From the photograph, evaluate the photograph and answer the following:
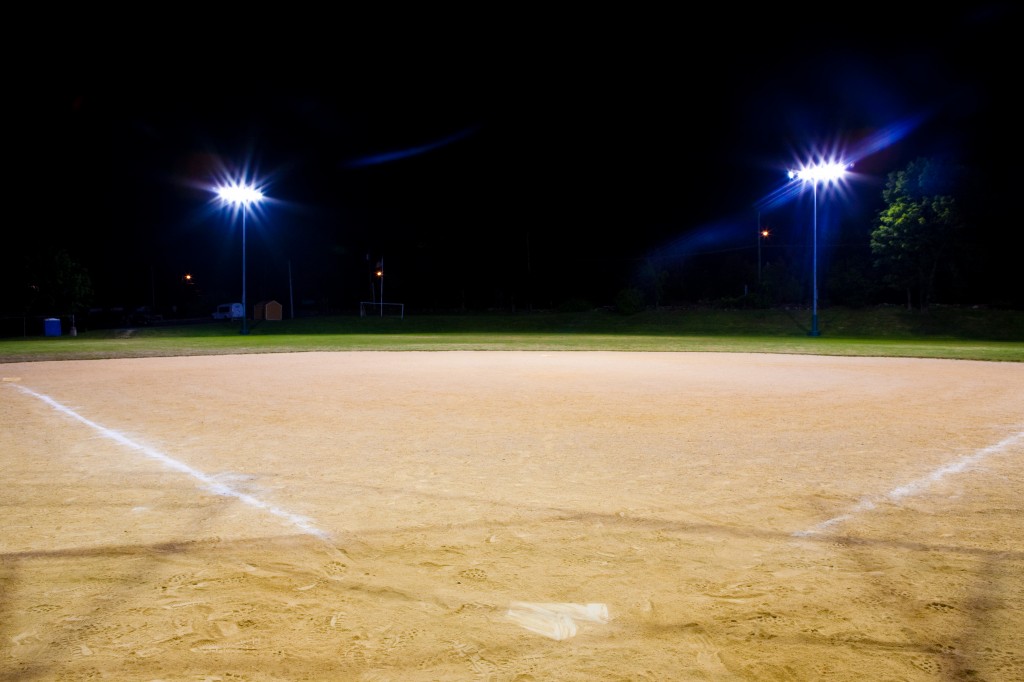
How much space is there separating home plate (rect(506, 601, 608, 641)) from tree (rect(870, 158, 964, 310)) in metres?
43.3

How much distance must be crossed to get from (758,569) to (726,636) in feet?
2.86

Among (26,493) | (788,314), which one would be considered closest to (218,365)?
(26,493)

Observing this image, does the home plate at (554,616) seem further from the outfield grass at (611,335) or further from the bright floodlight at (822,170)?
the bright floodlight at (822,170)

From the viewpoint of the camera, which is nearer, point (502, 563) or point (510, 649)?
point (510, 649)

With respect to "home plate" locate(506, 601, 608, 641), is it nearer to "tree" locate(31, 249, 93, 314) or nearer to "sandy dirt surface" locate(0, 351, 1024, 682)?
"sandy dirt surface" locate(0, 351, 1024, 682)

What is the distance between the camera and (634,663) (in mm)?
2707

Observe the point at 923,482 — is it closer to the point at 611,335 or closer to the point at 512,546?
the point at 512,546

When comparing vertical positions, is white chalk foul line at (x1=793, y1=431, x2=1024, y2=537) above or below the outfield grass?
below

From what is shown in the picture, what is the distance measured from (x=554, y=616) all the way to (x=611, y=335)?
34781mm

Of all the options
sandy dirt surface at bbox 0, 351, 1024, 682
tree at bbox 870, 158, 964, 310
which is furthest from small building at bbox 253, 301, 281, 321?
sandy dirt surface at bbox 0, 351, 1024, 682

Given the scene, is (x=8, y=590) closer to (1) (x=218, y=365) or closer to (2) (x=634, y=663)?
(2) (x=634, y=663)

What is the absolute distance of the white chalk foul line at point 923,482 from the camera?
4512mm

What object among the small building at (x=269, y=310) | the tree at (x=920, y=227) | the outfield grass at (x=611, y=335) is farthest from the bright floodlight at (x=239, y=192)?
the tree at (x=920, y=227)

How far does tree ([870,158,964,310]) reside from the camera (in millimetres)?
38750
